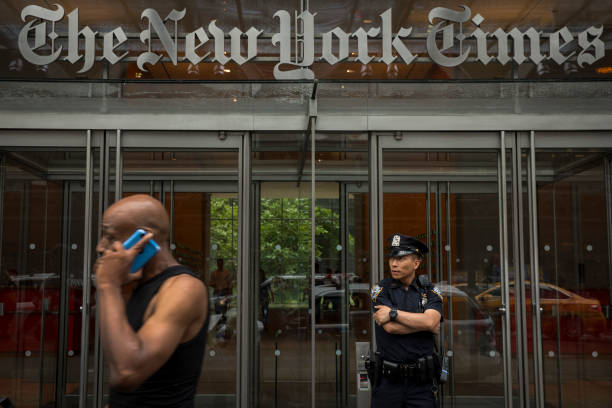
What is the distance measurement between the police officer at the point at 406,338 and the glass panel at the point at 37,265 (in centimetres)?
347

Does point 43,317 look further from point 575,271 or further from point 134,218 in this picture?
point 575,271

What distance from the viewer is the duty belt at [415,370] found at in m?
3.91

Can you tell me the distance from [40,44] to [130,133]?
1.33m

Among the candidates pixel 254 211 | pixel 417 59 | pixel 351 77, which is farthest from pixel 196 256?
pixel 417 59

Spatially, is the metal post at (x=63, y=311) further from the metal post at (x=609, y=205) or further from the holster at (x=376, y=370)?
the metal post at (x=609, y=205)

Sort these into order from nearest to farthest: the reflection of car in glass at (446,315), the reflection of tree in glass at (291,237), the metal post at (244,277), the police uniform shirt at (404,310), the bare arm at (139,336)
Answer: the bare arm at (139,336)
the police uniform shirt at (404,310)
the metal post at (244,277)
the reflection of car in glass at (446,315)
the reflection of tree in glass at (291,237)

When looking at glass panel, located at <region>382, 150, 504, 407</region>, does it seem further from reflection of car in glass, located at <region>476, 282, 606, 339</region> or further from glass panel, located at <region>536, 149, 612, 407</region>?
glass panel, located at <region>536, 149, 612, 407</region>

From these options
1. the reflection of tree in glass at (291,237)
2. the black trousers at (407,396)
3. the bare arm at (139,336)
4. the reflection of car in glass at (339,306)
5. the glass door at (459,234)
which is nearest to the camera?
the bare arm at (139,336)

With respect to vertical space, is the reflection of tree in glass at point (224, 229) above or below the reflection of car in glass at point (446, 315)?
above

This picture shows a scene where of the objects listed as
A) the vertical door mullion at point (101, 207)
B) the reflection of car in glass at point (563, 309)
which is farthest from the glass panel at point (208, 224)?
the reflection of car in glass at point (563, 309)

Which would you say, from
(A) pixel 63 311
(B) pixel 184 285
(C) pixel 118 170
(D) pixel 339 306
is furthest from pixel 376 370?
(A) pixel 63 311

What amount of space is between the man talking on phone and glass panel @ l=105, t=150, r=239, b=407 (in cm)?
390

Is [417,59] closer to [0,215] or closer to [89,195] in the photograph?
[89,195]

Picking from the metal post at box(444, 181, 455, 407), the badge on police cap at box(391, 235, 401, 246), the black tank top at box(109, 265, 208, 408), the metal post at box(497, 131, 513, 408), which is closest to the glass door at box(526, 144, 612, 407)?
the metal post at box(497, 131, 513, 408)
